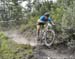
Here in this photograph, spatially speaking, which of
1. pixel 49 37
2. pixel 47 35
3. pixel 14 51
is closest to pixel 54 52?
pixel 49 37

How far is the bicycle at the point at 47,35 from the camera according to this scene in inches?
446

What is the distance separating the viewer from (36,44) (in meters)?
12.1

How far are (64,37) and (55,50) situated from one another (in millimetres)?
672

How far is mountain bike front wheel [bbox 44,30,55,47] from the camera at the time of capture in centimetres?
1129

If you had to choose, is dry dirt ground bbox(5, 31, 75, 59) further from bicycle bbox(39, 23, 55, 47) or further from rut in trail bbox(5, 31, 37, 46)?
rut in trail bbox(5, 31, 37, 46)

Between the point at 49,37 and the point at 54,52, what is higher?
the point at 49,37

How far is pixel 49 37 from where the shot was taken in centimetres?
1154

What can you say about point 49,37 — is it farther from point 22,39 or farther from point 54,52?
point 22,39

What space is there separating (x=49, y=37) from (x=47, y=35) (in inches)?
6.2

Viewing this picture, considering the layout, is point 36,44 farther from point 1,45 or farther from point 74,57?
point 1,45

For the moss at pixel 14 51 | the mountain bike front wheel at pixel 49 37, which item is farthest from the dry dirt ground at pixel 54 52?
the moss at pixel 14 51

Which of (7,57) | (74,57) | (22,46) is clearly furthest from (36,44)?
(7,57)

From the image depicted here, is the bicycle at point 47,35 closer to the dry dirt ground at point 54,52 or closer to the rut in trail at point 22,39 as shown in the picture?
→ the dry dirt ground at point 54,52

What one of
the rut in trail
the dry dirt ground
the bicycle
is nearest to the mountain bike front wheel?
the bicycle
